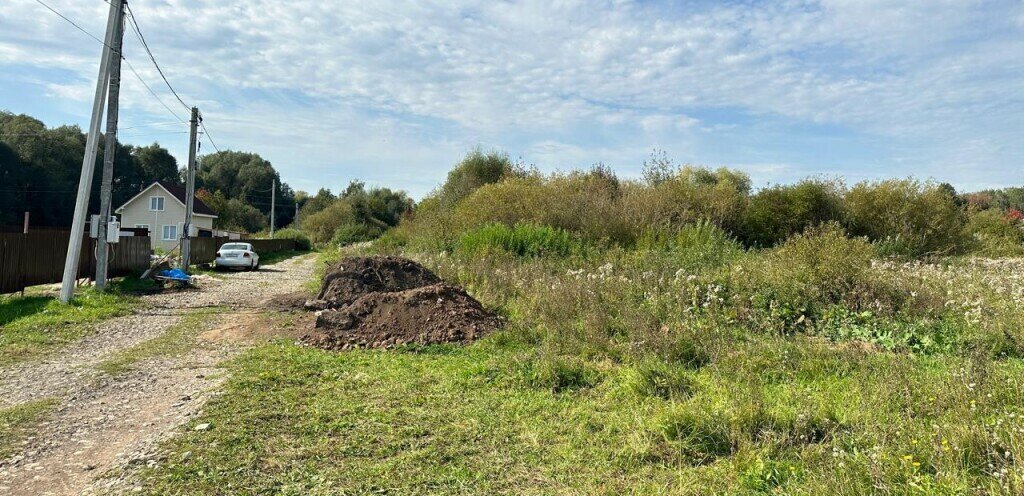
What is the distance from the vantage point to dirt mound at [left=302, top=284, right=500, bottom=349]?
8656 mm

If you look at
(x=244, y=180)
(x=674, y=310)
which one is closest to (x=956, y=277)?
(x=674, y=310)

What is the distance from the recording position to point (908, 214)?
2144 cm

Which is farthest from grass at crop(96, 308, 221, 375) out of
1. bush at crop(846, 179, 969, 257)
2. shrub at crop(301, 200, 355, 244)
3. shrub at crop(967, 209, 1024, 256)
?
A: shrub at crop(301, 200, 355, 244)

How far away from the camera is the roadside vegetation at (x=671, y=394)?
3.74 m

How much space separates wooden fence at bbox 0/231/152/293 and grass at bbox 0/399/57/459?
9.41 m

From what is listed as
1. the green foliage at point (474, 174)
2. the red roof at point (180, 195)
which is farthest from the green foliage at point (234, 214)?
the green foliage at point (474, 174)

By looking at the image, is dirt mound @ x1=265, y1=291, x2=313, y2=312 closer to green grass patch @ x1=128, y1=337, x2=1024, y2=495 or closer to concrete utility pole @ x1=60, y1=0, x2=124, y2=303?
concrete utility pole @ x1=60, y1=0, x2=124, y2=303

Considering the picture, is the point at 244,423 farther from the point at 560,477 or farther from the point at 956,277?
the point at 956,277

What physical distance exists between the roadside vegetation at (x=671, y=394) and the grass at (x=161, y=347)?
137 cm

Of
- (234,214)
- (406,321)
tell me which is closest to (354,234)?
(234,214)

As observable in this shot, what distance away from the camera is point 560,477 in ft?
13.1

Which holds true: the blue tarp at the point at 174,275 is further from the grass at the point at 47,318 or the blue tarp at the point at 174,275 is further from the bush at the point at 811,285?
the bush at the point at 811,285

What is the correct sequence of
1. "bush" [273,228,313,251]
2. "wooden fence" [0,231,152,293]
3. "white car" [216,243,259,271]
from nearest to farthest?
"wooden fence" [0,231,152,293], "white car" [216,243,259,271], "bush" [273,228,313,251]

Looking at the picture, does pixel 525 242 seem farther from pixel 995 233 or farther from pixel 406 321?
pixel 995 233
